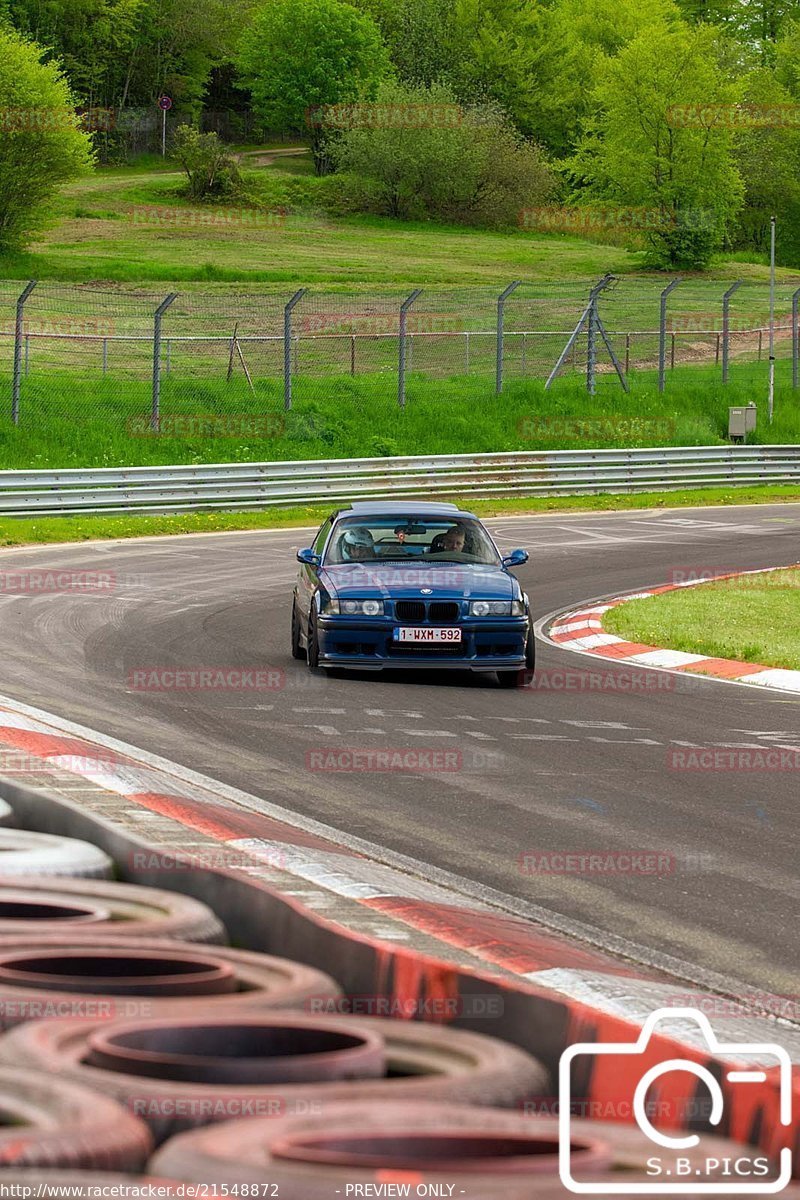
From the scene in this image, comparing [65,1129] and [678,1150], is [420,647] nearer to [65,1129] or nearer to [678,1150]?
[678,1150]

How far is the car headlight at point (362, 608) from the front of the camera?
530 inches

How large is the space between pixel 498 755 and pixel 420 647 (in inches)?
138

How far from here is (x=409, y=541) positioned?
1485 centimetres

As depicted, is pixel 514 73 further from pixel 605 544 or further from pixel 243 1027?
pixel 243 1027

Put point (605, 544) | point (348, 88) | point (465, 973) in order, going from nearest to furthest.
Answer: point (465, 973) < point (605, 544) < point (348, 88)

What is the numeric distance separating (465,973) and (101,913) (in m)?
1.21

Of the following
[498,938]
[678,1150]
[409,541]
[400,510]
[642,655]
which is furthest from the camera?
[642,655]

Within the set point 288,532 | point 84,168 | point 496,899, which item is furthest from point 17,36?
point 496,899

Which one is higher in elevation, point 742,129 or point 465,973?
point 742,129

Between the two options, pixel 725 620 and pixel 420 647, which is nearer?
pixel 420 647

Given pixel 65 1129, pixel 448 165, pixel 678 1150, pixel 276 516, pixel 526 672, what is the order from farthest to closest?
pixel 448 165 < pixel 276 516 < pixel 526 672 < pixel 678 1150 < pixel 65 1129

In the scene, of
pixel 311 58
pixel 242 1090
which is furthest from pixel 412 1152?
pixel 311 58

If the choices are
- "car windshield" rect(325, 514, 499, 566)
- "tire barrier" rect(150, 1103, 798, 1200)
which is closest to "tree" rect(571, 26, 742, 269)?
"car windshield" rect(325, 514, 499, 566)

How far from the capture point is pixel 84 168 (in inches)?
2456
